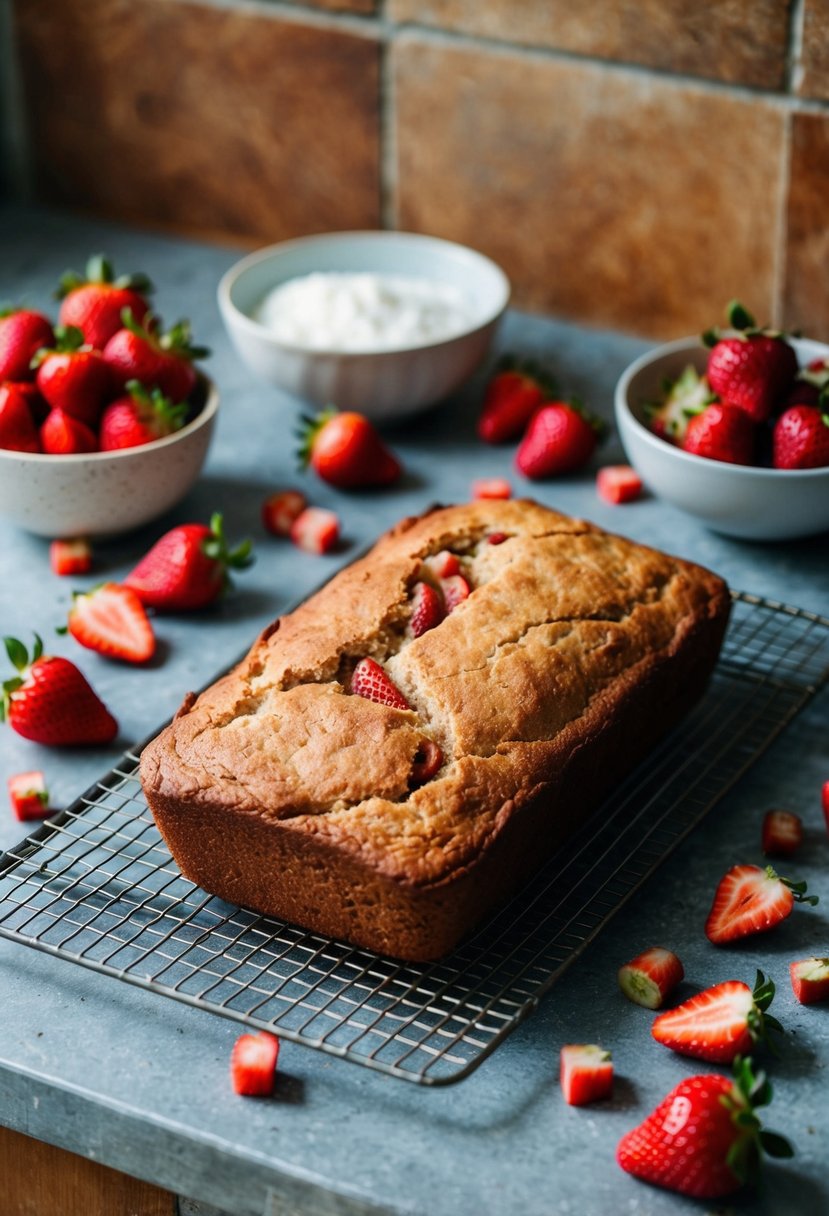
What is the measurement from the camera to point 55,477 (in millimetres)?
2090

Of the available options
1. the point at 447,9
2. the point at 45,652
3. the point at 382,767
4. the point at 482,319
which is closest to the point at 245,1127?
the point at 382,767

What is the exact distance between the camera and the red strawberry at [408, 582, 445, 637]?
5.73 feet

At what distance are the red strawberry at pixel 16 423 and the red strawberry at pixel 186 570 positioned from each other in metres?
0.23

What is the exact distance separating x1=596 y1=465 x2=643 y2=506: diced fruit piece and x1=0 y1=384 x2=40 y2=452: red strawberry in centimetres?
84

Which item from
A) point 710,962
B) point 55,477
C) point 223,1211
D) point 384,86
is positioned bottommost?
point 223,1211

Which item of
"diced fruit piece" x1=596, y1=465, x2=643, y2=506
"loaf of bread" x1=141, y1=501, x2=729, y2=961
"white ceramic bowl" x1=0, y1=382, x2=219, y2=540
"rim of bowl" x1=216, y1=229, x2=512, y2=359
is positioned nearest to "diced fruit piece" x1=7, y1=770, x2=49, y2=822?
"loaf of bread" x1=141, y1=501, x2=729, y2=961

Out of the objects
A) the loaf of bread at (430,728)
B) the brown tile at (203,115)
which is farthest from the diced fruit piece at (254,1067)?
the brown tile at (203,115)

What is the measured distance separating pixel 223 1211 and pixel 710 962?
0.53 m

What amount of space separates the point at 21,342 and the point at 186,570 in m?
0.41

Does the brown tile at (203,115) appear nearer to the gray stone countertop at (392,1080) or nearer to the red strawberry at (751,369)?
the red strawberry at (751,369)

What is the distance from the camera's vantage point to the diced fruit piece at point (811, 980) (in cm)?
150

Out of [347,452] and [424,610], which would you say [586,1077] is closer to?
[424,610]

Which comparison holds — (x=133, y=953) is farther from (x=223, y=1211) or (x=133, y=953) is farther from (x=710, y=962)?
(x=710, y=962)

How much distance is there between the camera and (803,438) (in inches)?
80.0
